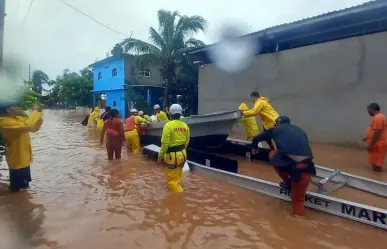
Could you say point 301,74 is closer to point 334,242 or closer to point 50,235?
point 334,242

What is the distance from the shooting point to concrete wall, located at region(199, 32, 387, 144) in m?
10.2

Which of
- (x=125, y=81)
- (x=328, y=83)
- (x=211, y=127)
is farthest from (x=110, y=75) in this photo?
(x=211, y=127)

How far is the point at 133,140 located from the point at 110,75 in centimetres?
2343

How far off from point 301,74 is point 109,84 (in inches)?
942

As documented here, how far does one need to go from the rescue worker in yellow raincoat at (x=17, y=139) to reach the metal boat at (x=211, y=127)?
4.19 meters

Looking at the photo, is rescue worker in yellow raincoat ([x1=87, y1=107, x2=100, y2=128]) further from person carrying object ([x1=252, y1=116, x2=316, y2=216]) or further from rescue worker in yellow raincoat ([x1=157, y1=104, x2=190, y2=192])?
person carrying object ([x1=252, y1=116, x2=316, y2=216])

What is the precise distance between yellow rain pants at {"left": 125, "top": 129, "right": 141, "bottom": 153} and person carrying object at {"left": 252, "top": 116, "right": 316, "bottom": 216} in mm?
6279

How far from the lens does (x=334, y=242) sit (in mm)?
3803

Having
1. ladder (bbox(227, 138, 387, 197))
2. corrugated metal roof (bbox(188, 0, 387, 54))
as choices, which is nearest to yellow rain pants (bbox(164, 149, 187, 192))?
ladder (bbox(227, 138, 387, 197))

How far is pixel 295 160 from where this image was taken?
4.43 m

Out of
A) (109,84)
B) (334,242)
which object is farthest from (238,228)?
(109,84)

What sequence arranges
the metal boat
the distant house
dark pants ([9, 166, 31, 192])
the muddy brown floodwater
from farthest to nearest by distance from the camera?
1. the distant house
2. the metal boat
3. dark pants ([9, 166, 31, 192])
4. the muddy brown floodwater

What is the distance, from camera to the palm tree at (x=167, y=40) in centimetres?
2147

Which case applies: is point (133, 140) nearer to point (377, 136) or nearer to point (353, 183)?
point (353, 183)
